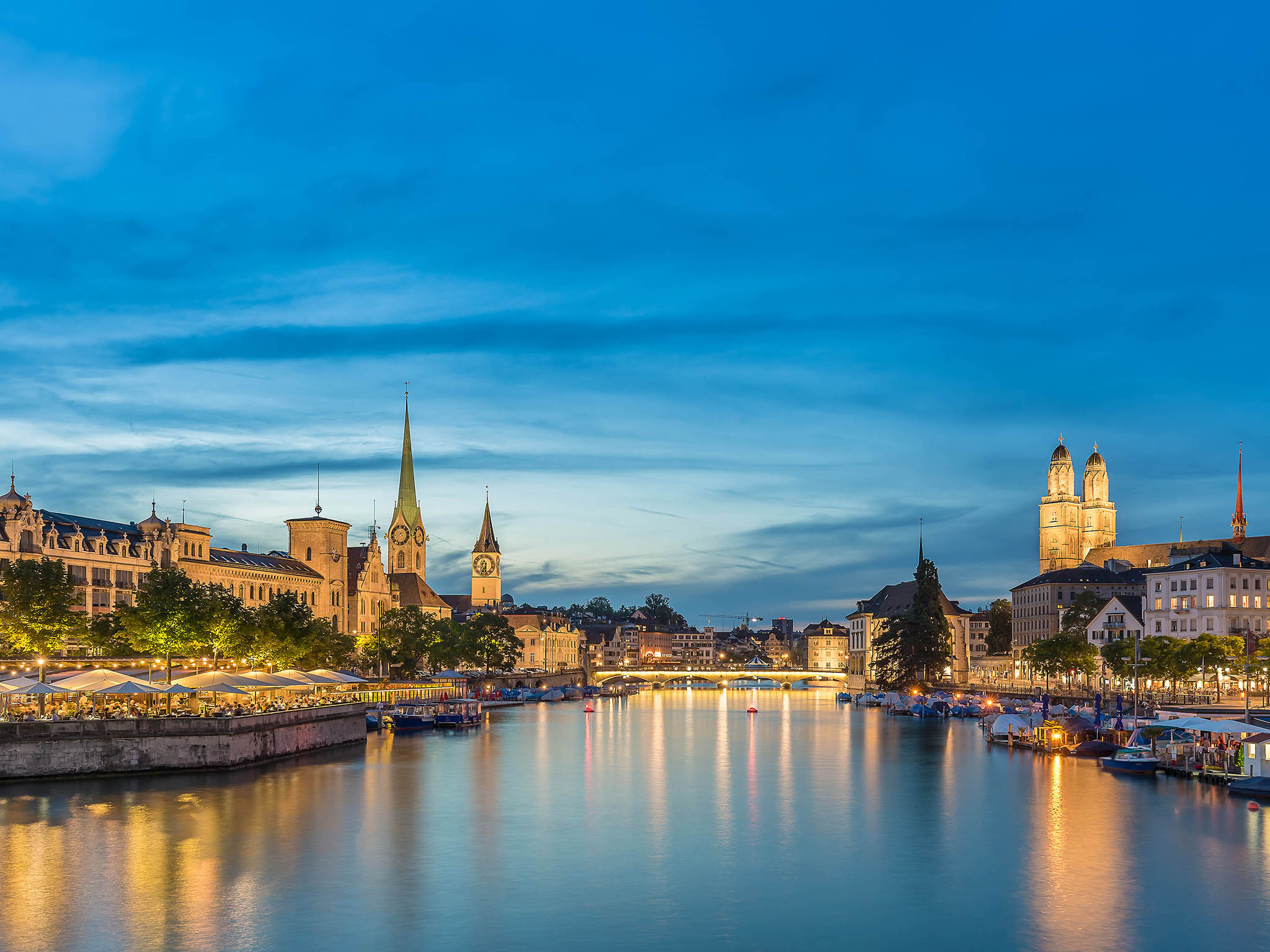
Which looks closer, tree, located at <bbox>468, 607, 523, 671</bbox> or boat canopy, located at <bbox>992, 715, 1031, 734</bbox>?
boat canopy, located at <bbox>992, 715, 1031, 734</bbox>

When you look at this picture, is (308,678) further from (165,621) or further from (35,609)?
(35,609)

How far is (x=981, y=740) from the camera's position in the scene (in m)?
103

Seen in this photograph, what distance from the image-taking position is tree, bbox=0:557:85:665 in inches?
3278

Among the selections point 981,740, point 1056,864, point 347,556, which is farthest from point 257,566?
point 1056,864

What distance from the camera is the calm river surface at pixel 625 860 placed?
118 ft

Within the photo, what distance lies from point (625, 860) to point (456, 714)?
74900 millimetres

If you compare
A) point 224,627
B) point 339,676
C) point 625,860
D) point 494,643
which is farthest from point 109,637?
point 494,643

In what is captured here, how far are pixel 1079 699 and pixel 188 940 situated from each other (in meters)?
105

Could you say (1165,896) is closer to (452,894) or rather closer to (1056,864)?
(1056,864)

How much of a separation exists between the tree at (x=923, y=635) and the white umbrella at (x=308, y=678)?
9157 centimetres

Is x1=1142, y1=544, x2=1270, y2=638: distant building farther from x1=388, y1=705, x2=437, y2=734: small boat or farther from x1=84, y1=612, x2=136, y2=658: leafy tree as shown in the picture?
x1=84, y1=612, x2=136, y2=658: leafy tree

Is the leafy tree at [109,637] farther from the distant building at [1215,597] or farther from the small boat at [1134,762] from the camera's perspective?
the distant building at [1215,597]

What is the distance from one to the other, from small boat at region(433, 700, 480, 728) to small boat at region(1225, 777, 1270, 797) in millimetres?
71577

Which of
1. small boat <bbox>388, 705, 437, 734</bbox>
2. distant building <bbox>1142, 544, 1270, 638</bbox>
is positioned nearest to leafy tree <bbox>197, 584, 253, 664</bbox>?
small boat <bbox>388, 705, 437, 734</bbox>
